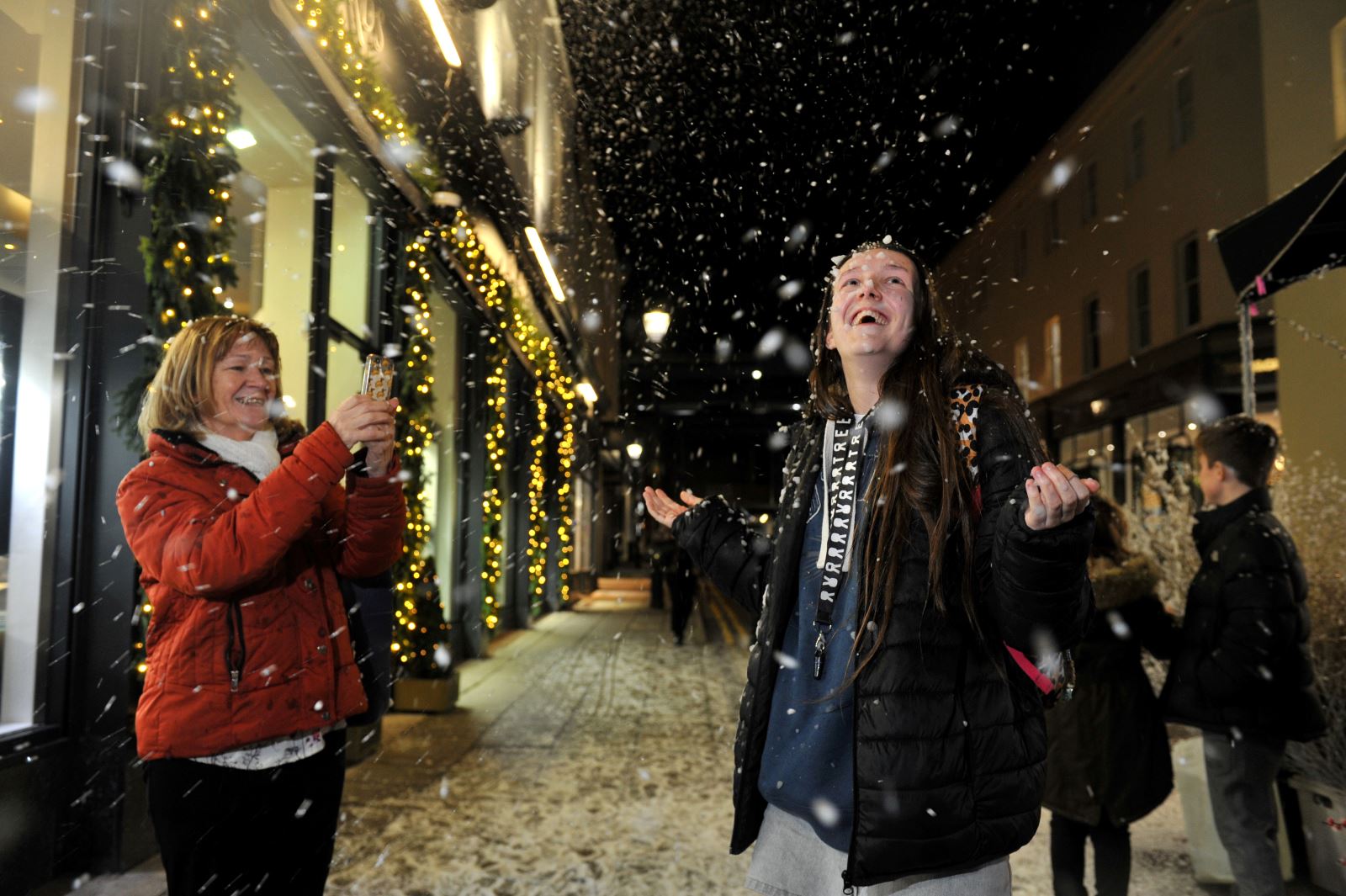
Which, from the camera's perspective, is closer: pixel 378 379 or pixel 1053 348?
pixel 378 379

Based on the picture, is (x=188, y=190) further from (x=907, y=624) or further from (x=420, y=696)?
(x=420, y=696)

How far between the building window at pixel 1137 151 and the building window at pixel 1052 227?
156 inches

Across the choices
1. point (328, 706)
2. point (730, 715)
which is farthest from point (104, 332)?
point (730, 715)

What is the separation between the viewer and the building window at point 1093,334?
2389 centimetres

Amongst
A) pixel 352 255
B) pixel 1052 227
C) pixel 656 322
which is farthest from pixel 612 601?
pixel 1052 227

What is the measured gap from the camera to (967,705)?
5.73 ft

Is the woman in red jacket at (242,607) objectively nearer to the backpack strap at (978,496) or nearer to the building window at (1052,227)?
the backpack strap at (978,496)

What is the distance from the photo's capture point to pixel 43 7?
4.20 metres

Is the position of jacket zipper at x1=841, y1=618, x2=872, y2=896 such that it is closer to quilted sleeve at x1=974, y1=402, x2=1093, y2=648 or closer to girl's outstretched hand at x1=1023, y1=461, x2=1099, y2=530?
quilted sleeve at x1=974, y1=402, x2=1093, y2=648

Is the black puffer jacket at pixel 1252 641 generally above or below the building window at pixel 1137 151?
below

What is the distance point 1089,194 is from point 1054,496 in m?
25.5

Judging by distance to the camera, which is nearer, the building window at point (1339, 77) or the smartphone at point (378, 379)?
the smartphone at point (378, 379)

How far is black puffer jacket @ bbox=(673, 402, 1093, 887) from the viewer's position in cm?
163

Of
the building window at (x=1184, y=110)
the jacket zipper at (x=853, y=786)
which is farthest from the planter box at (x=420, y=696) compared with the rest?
the building window at (x=1184, y=110)
